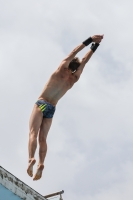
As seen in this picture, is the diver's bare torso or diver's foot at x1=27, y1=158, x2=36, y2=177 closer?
diver's foot at x1=27, y1=158, x2=36, y2=177

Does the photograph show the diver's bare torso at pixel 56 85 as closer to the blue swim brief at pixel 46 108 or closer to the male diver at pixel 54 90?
the male diver at pixel 54 90

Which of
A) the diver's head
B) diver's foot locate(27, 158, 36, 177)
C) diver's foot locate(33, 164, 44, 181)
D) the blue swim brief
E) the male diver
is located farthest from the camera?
the diver's head

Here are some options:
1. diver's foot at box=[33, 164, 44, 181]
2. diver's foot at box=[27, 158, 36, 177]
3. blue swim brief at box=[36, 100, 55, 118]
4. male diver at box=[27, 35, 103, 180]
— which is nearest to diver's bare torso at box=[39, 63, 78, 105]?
male diver at box=[27, 35, 103, 180]

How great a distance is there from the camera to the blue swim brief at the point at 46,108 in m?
8.78

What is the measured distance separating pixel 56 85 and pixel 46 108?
0.52 m

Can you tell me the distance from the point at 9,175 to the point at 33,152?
6.27 ft

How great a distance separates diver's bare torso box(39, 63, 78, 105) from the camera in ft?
29.2

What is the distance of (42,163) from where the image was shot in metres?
8.31

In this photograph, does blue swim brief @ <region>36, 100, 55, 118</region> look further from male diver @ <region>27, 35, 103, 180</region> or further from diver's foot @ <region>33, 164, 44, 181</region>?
diver's foot @ <region>33, 164, 44, 181</region>

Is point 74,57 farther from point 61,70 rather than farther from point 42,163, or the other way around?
point 42,163

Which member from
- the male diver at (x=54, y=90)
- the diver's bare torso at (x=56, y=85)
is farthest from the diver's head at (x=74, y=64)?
the diver's bare torso at (x=56, y=85)

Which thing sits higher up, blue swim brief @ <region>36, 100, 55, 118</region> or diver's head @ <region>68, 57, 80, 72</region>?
diver's head @ <region>68, 57, 80, 72</region>

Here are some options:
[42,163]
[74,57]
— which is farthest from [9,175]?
[74,57]

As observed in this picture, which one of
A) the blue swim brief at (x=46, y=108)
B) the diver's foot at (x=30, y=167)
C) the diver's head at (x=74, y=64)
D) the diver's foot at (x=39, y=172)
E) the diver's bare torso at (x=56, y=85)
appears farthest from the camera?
the diver's head at (x=74, y=64)
